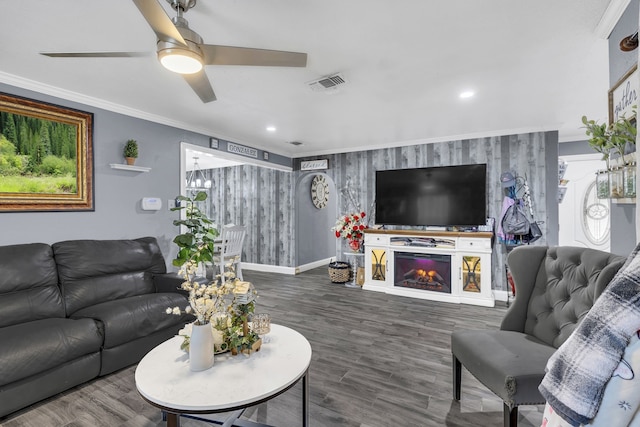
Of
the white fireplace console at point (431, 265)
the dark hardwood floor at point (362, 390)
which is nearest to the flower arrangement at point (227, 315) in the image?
the dark hardwood floor at point (362, 390)

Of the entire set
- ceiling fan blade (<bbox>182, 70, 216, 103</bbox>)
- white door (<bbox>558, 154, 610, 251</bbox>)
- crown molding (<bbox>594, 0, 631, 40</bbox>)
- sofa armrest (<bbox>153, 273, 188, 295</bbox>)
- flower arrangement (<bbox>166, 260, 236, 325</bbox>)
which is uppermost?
crown molding (<bbox>594, 0, 631, 40</bbox>)

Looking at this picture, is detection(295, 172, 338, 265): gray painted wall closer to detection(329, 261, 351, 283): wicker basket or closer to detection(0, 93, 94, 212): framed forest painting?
detection(329, 261, 351, 283): wicker basket

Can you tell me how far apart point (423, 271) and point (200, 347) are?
3780mm

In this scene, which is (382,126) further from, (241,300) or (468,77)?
(241,300)

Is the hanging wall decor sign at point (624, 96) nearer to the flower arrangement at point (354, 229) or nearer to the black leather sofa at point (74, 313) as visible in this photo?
the black leather sofa at point (74, 313)

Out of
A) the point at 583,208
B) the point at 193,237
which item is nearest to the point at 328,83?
the point at 193,237

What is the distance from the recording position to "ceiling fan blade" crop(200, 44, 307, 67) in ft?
5.15

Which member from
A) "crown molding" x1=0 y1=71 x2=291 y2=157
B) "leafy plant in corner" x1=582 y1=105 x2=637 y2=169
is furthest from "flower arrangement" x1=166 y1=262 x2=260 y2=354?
"crown molding" x1=0 y1=71 x2=291 y2=157

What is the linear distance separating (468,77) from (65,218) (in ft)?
13.2

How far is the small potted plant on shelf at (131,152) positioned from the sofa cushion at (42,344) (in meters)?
1.78

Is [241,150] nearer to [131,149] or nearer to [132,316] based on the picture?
[131,149]

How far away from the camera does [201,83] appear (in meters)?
1.94

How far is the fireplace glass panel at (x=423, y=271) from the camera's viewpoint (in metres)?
4.41

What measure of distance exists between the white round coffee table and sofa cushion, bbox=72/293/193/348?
836 millimetres
